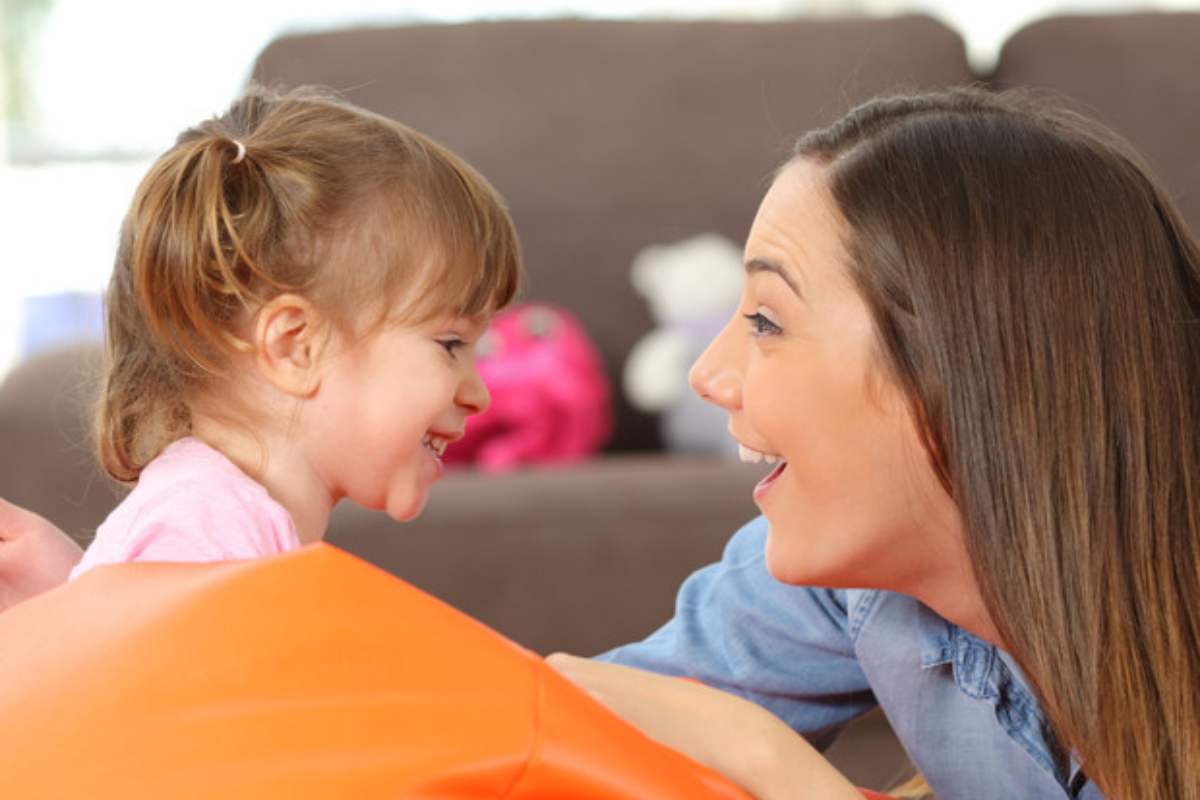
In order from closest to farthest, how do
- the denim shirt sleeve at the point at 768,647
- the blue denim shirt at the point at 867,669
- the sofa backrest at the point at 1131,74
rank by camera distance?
the blue denim shirt at the point at 867,669
the denim shirt sleeve at the point at 768,647
the sofa backrest at the point at 1131,74

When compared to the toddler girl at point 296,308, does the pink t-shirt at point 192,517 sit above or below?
below

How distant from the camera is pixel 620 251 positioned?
8.43 feet

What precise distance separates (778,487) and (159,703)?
498 millimetres

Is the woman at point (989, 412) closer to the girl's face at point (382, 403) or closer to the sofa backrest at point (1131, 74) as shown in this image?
the girl's face at point (382, 403)

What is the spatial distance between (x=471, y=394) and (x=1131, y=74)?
1.74 meters

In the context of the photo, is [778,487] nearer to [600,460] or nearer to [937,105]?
[937,105]

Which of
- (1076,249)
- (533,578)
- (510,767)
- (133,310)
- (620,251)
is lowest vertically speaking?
(533,578)


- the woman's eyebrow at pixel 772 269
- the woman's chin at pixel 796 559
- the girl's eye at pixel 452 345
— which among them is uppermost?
the woman's eyebrow at pixel 772 269

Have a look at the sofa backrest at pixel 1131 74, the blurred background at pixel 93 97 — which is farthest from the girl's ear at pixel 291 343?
the blurred background at pixel 93 97

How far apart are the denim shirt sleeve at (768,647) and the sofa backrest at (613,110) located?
1.10 meters

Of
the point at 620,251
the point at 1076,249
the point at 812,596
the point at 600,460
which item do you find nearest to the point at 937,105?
the point at 1076,249

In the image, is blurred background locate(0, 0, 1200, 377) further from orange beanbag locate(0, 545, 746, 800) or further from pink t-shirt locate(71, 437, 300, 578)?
orange beanbag locate(0, 545, 746, 800)

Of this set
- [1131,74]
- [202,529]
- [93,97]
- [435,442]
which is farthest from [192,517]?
[93,97]

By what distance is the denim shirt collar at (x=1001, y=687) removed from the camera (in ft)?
4.06
